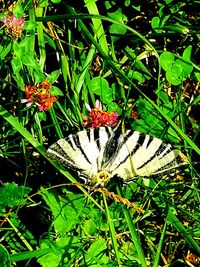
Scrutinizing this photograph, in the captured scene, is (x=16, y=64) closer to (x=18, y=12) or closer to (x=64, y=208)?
(x=18, y=12)

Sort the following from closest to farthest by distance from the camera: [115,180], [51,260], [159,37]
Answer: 1. [51,260]
2. [115,180]
3. [159,37]

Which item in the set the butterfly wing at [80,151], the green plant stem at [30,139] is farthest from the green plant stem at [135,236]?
the butterfly wing at [80,151]

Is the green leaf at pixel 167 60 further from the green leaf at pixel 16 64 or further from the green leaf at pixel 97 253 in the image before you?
the green leaf at pixel 97 253

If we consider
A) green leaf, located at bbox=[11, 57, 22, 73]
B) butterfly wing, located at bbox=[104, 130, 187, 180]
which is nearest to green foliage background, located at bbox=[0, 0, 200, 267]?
green leaf, located at bbox=[11, 57, 22, 73]

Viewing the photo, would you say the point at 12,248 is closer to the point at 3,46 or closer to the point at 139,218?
the point at 139,218

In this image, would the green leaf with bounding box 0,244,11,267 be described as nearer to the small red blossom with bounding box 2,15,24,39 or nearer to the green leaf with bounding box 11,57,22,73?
the green leaf with bounding box 11,57,22,73

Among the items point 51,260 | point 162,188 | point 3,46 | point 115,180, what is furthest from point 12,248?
point 3,46
